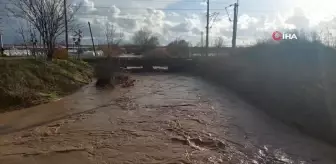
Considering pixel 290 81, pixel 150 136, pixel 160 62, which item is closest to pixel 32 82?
pixel 150 136

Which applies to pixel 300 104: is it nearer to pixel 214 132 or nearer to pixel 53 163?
pixel 214 132

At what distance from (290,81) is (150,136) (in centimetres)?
1009

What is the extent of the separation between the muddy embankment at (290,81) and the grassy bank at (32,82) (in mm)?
10420

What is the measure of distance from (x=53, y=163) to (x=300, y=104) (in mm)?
9977

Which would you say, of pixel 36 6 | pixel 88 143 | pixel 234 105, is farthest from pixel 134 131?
pixel 36 6

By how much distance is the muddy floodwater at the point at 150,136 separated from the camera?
8.52m

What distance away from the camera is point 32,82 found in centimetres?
1706

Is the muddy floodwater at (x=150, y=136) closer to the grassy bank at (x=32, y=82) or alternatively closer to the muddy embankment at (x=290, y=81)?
the muddy embankment at (x=290, y=81)

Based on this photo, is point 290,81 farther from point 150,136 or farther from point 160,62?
point 160,62

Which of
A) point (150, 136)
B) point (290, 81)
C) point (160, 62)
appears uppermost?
point (160, 62)

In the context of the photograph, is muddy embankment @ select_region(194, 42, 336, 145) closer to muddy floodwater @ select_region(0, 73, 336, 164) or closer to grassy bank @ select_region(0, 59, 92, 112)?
muddy floodwater @ select_region(0, 73, 336, 164)

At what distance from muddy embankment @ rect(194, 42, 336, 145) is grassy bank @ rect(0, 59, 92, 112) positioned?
34.2 feet

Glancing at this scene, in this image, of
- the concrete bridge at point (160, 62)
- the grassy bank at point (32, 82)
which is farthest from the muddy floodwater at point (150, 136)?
the concrete bridge at point (160, 62)

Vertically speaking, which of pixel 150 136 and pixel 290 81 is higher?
pixel 290 81
